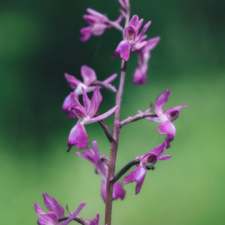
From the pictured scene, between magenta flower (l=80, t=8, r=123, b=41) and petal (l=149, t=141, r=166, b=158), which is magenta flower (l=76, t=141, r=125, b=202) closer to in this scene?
petal (l=149, t=141, r=166, b=158)

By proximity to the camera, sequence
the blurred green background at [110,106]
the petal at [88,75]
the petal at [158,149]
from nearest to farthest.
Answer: the petal at [158,149]
the petal at [88,75]
the blurred green background at [110,106]

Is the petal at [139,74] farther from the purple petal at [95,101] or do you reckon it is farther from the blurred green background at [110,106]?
the blurred green background at [110,106]

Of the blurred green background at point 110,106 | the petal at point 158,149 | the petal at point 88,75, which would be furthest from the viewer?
the blurred green background at point 110,106

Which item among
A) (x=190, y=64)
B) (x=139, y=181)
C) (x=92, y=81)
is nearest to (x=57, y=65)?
(x=190, y=64)

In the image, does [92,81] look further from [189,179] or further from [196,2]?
[196,2]

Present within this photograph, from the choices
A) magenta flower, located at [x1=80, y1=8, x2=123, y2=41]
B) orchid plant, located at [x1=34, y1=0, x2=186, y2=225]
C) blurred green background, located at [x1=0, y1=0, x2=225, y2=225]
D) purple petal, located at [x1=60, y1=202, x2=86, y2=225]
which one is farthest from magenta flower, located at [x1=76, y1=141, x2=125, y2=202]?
blurred green background, located at [x1=0, y1=0, x2=225, y2=225]

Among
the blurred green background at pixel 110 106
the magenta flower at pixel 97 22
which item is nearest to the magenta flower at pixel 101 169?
the magenta flower at pixel 97 22

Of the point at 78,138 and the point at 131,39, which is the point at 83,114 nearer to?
the point at 78,138
